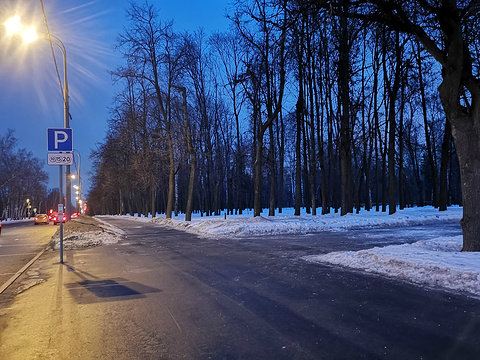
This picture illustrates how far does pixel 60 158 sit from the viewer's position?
1081cm

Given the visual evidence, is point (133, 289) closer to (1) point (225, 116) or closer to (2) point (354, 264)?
(2) point (354, 264)

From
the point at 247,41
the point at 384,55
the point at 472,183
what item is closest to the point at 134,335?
the point at 472,183

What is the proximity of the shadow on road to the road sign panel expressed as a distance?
416cm

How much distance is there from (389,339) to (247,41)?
1000 inches

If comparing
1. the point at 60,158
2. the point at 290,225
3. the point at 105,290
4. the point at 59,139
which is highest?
the point at 59,139

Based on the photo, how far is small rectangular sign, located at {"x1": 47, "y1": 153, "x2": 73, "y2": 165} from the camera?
10.7 metres

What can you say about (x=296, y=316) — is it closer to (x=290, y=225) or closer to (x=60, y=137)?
(x=60, y=137)

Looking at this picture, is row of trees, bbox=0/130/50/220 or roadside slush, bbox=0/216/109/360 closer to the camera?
roadside slush, bbox=0/216/109/360

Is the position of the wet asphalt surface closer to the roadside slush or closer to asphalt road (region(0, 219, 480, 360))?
asphalt road (region(0, 219, 480, 360))

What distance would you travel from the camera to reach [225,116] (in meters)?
50.4

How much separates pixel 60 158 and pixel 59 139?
0.55m

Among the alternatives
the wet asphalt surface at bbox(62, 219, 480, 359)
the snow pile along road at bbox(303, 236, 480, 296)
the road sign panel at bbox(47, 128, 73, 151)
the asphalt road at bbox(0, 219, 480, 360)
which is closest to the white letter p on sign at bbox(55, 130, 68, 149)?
the road sign panel at bbox(47, 128, 73, 151)

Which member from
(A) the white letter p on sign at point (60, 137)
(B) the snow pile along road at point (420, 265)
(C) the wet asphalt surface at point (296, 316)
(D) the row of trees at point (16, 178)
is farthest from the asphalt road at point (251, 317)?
(D) the row of trees at point (16, 178)

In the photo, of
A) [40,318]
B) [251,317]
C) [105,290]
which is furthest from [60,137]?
[251,317]
